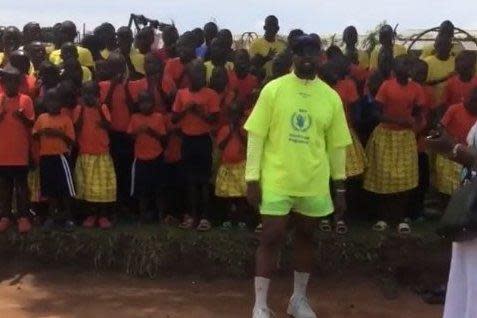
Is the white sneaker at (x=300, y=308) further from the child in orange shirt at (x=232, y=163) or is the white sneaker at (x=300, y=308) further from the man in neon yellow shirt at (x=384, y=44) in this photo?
the man in neon yellow shirt at (x=384, y=44)

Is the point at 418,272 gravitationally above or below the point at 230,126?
below

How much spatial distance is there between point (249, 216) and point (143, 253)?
3.30ft

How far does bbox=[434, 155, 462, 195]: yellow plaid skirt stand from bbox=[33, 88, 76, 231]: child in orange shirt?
3.02 metres

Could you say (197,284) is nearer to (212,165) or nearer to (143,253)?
(143,253)

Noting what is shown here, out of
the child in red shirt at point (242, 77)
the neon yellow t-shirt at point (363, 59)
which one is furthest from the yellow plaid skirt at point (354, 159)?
the neon yellow t-shirt at point (363, 59)

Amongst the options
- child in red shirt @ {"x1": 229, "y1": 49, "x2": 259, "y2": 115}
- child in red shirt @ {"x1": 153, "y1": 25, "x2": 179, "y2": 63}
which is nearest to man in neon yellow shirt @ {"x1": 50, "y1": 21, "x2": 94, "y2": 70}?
child in red shirt @ {"x1": 153, "y1": 25, "x2": 179, "y2": 63}

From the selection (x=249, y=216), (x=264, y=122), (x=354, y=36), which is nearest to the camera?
(x=264, y=122)

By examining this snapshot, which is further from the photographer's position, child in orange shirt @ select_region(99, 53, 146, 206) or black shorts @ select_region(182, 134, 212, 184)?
child in orange shirt @ select_region(99, 53, 146, 206)

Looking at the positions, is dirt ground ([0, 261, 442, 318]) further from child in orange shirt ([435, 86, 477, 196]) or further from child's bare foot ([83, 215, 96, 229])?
child in orange shirt ([435, 86, 477, 196])

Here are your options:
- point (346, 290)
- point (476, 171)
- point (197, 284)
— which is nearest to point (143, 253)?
point (197, 284)

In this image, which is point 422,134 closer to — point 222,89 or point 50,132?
point 222,89

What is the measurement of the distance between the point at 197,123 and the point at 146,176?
0.61 metres

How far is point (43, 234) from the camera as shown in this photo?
7559 mm

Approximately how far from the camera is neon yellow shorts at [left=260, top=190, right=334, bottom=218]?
598 cm
